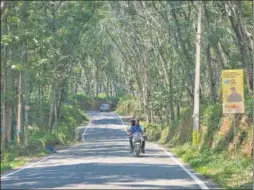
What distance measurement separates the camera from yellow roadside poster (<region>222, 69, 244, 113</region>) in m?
17.7

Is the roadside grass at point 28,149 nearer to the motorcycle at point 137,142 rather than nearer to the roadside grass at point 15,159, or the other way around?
the roadside grass at point 15,159

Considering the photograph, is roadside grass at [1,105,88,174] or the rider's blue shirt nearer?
roadside grass at [1,105,88,174]

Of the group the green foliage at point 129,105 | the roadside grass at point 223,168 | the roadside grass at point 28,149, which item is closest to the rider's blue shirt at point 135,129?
the roadside grass at point 223,168

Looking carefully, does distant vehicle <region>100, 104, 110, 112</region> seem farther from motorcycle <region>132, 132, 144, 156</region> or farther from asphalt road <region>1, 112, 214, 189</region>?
asphalt road <region>1, 112, 214, 189</region>

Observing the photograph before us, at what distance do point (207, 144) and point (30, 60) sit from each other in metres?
11.0

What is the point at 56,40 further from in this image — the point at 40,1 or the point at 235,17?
the point at 235,17

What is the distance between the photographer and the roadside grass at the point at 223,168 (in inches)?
600

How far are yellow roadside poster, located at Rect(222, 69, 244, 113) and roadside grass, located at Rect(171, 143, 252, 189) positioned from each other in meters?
1.71

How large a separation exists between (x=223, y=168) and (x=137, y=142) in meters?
8.22

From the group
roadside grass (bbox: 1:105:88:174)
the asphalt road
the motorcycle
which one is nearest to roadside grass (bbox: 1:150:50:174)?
roadside grass (bbox: 1:105:88:174)

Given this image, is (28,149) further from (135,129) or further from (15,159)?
(135,129)

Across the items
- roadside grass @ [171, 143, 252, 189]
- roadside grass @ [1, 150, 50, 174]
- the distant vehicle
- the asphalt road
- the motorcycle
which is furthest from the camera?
the distant vehicle

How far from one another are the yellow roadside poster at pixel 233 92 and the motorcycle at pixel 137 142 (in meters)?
8.10

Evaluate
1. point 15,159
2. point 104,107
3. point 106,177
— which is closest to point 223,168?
point 106,177
